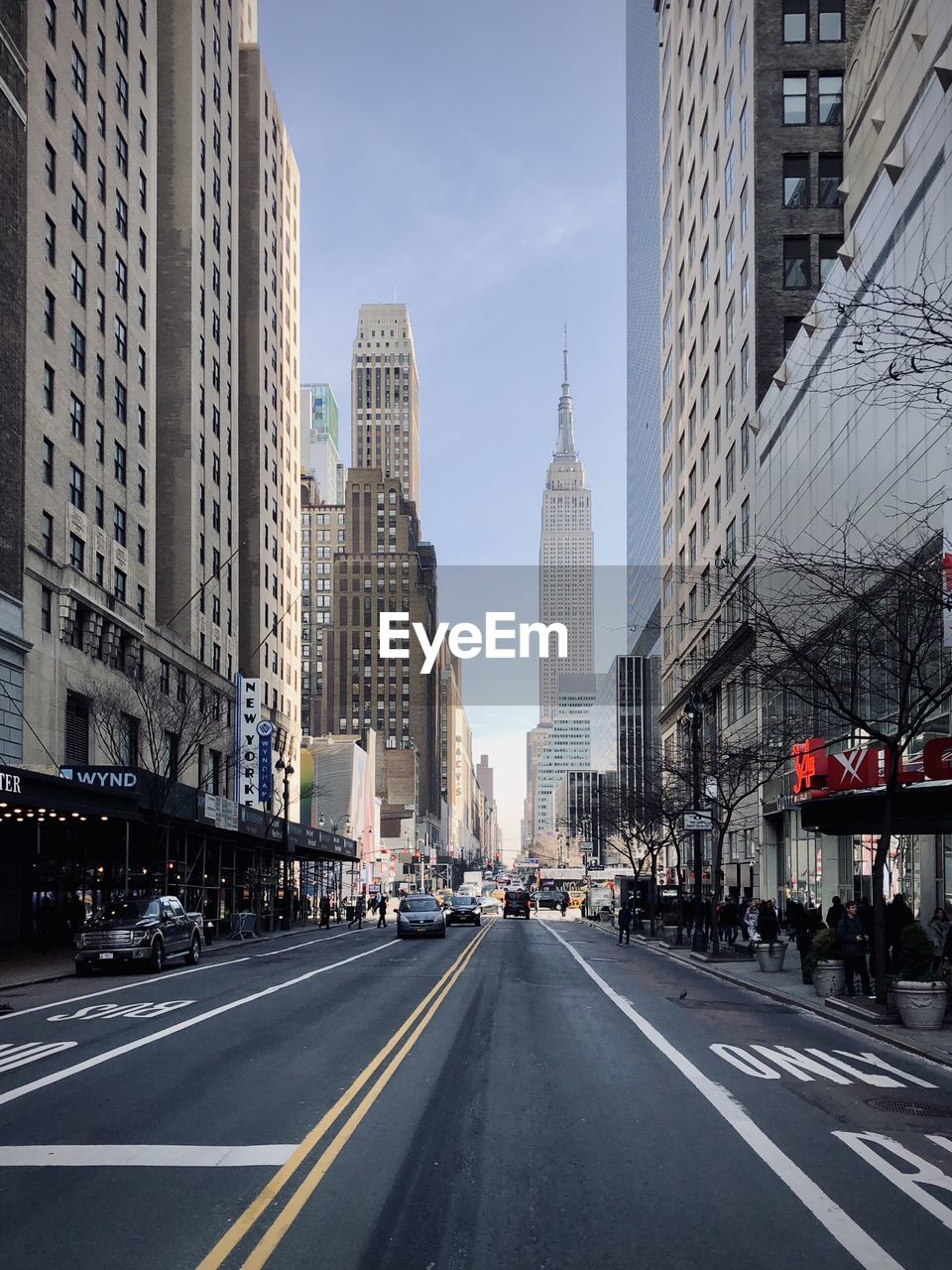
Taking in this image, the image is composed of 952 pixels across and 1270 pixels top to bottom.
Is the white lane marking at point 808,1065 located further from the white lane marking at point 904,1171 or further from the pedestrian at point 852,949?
the pedestrian at point 852,949

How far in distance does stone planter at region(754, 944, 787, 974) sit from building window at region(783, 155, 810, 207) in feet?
121

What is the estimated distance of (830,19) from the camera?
56844mm

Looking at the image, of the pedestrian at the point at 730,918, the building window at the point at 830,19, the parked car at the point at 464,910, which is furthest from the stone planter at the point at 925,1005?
the building window at the point at 830,19

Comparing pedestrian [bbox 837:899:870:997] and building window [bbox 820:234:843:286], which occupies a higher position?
building window [bbox 820:234:843:286]

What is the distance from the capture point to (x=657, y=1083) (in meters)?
13.1

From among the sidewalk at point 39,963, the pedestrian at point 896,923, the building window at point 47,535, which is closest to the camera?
the pedestrian at point 896,923

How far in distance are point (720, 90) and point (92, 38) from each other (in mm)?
31393

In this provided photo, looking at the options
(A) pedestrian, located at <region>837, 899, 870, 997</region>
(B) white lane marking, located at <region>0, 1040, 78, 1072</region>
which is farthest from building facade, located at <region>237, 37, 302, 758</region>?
(B) white lane marking, located at <region>0, 1040, 78, 1072</region>

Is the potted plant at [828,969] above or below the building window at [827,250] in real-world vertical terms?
below

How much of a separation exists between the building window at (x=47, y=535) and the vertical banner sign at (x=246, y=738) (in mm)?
26244

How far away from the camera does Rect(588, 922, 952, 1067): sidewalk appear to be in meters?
16.7

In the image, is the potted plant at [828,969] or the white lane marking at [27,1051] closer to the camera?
the white lane marking at [27,1051]

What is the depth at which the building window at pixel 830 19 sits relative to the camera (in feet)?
186

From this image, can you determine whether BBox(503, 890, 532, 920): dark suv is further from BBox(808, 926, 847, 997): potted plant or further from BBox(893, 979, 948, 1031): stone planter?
BBox(893, 979, 948, 1031): stone planter
